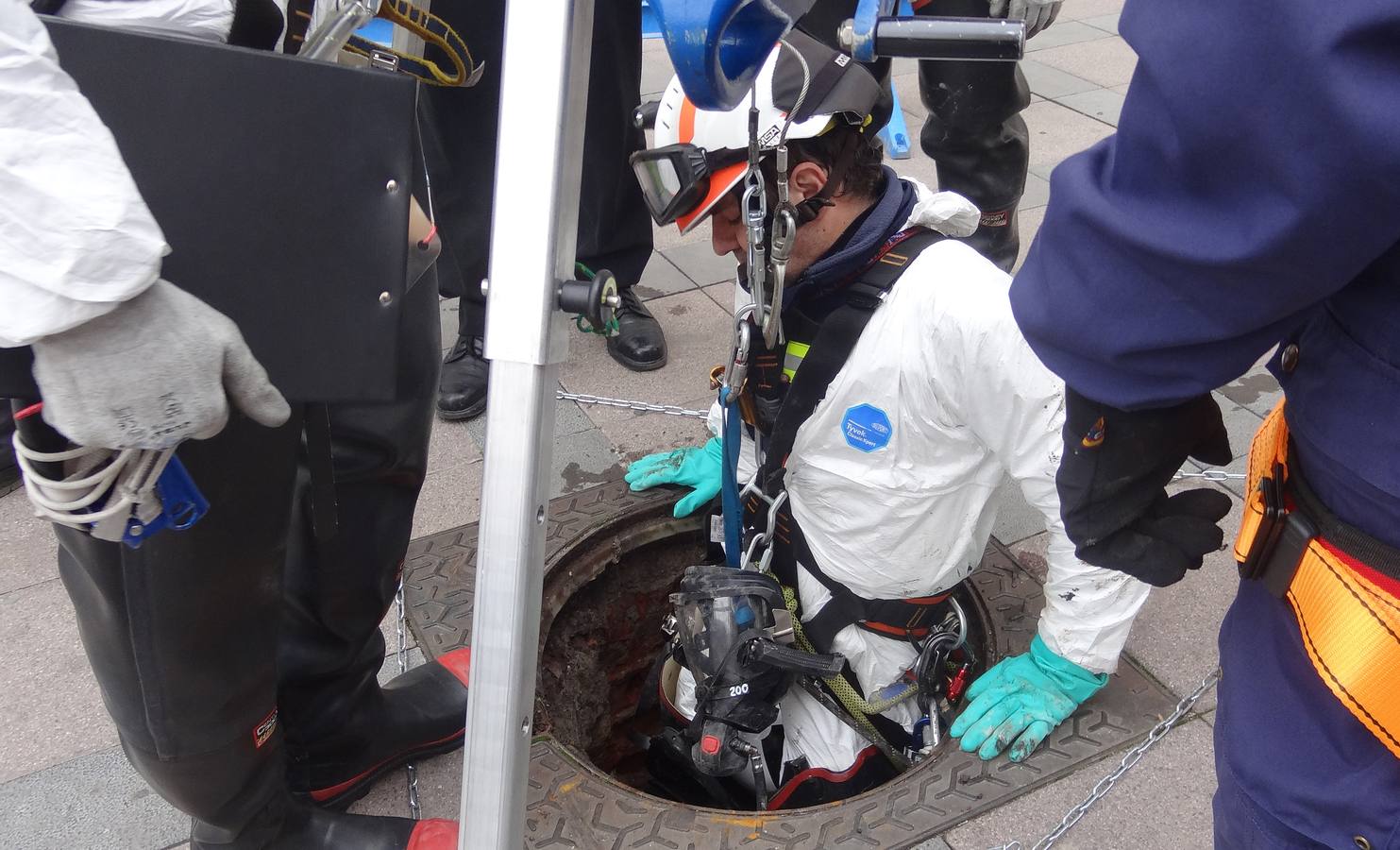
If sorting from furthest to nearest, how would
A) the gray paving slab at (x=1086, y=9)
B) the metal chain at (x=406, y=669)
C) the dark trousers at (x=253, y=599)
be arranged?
the gray paving slab at (x=1086, y=9), the metal chain at (x=406, y=669), the dark trousers at (x=253, y=599)

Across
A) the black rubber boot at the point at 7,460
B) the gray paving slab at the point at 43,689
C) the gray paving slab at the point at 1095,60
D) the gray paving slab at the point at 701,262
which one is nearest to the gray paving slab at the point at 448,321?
the gray paving slab at the point at 701,262

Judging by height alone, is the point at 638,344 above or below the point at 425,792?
above

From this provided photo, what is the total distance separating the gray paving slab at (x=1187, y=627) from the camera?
2.22 meters

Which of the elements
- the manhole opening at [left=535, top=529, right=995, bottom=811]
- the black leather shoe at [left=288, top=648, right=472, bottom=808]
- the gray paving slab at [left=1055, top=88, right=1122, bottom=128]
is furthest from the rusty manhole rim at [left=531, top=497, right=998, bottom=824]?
the gray paving slab at [left=1055, top=88, right=1122, bottom=128]

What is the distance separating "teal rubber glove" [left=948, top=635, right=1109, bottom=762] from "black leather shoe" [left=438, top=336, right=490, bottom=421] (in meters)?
1.75

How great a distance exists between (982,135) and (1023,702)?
1955mm

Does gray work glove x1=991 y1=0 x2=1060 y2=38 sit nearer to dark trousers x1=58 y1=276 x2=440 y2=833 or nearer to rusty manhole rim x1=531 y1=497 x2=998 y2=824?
rusty manhole rim x1=531 y1=497 x2=998 y2=824

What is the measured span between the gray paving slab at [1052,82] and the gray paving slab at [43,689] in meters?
4.98

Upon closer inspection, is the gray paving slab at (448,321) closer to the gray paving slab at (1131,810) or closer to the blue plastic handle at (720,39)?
the gray paving slab at (1131,810)

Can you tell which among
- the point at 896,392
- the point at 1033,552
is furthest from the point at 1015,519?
the point at 896,392

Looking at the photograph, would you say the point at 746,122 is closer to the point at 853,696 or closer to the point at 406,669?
the point at 853,696

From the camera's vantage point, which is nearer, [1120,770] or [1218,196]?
[1218,196]

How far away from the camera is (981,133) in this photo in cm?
328

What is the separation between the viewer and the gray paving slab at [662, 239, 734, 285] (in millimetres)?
3951
